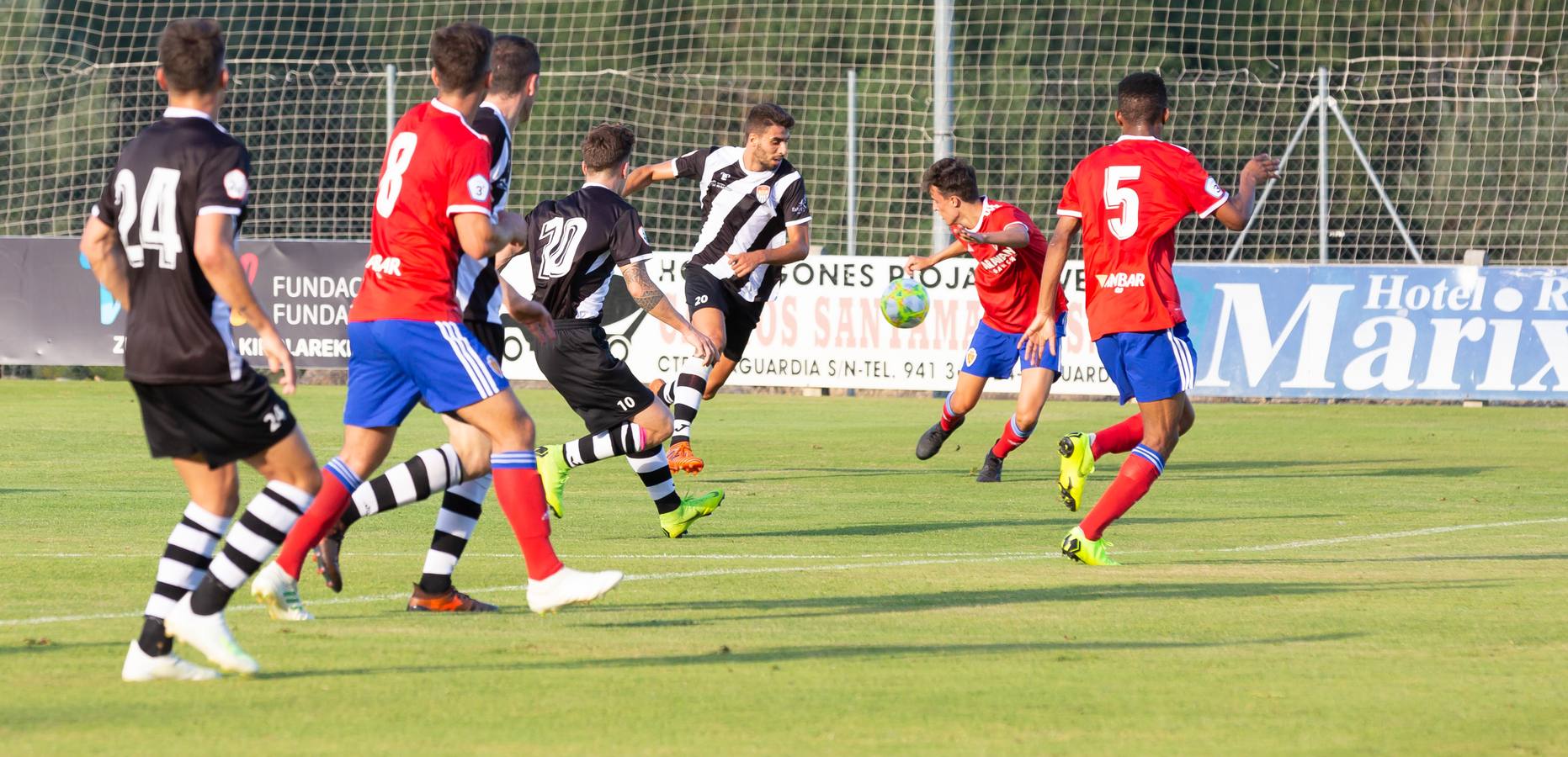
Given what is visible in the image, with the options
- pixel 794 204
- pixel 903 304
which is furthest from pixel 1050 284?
pixel 903 304

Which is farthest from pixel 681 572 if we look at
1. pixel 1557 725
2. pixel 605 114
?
pixel 605 114

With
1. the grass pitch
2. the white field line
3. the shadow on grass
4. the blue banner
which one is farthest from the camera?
the blue banner

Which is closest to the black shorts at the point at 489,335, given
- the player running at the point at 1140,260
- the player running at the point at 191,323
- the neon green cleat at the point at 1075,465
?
the player running at the point at 191,323

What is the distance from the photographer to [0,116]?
27.7m

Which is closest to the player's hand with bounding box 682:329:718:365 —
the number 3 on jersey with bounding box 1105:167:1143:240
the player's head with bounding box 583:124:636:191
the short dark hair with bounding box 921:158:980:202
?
the player's head with bounding box 583:124:636:191

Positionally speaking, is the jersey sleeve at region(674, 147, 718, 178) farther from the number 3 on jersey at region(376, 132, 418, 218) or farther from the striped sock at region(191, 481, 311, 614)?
the striped sock at region(191, 481, 311, 614)

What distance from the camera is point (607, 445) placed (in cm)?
896

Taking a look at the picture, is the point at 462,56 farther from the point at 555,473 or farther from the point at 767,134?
the point at 767,134

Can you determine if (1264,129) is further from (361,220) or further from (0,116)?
(0,116)

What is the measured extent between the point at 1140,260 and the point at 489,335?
2.80m

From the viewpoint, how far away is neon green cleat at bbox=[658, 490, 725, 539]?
8.90m

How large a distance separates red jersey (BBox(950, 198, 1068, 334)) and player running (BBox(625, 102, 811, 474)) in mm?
1099

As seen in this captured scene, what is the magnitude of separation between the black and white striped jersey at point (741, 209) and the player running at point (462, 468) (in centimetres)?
469

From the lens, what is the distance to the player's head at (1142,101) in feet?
26.6
